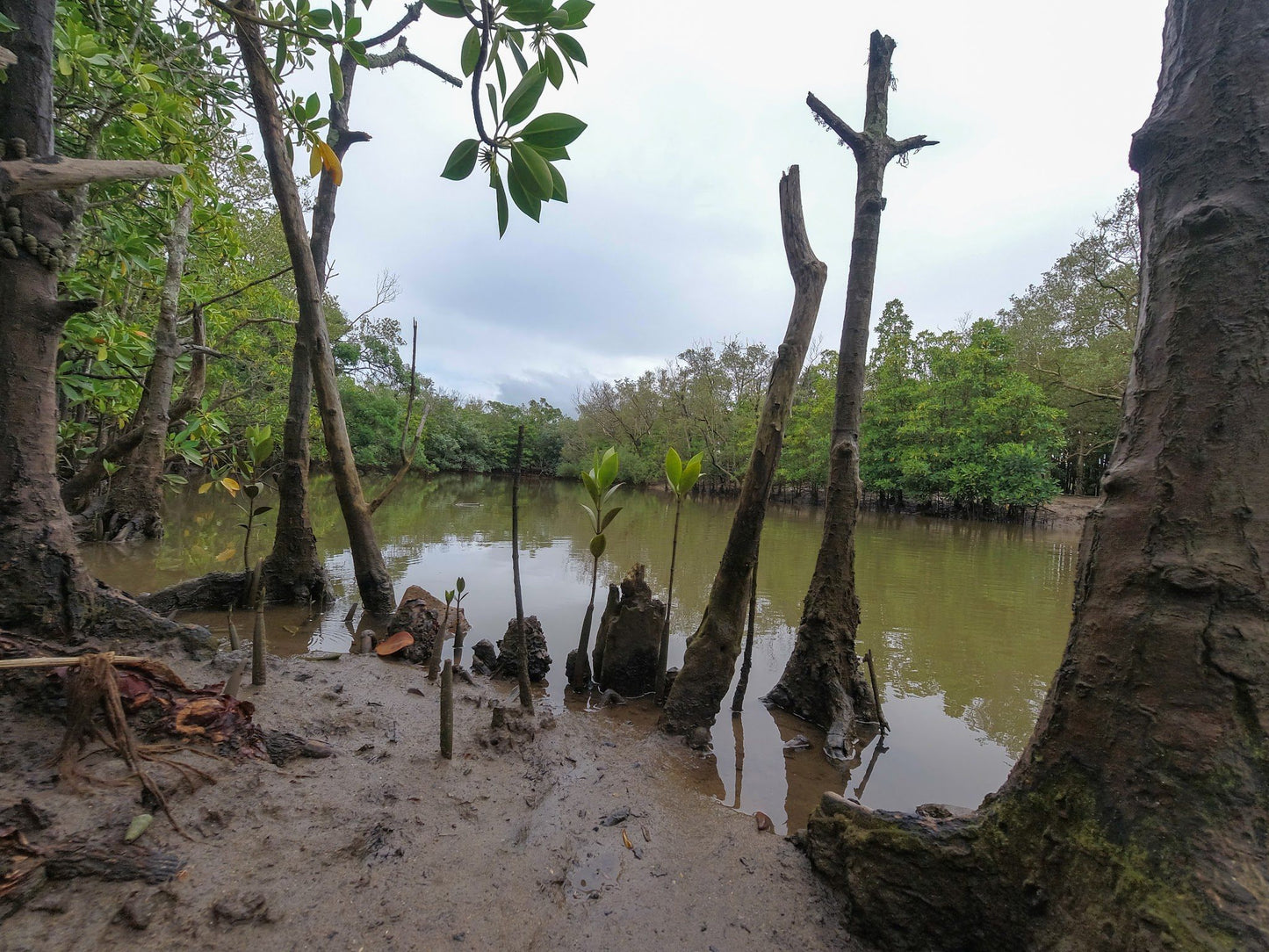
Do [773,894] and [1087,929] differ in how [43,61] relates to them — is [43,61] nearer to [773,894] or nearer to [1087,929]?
[773,894]

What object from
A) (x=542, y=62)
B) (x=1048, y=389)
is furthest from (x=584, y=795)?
(x=1048, y=389)

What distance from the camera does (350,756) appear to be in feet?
8.31

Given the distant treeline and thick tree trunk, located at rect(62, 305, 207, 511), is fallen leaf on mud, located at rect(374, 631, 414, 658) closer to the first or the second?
thick tree trunk, located at rect(62, 305, 207, 511)

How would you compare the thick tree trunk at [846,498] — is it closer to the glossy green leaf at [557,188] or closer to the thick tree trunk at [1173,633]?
the thick tree trunk at [1173,633]

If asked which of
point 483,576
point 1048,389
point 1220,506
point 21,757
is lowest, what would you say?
point 483,576

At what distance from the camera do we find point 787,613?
664cm

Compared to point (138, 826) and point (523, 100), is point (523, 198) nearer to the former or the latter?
point (523, 100)

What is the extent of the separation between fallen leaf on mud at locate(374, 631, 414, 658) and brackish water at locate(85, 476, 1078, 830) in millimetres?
575

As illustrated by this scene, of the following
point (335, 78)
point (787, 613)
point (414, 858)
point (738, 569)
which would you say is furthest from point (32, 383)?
point (787, 613)

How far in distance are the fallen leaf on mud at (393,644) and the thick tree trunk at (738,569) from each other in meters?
2.35

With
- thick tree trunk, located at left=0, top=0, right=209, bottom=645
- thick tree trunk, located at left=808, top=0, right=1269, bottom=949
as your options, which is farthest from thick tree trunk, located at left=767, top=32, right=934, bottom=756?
thick tree trunk, located at left=0, top=0, right=209, bottom=645

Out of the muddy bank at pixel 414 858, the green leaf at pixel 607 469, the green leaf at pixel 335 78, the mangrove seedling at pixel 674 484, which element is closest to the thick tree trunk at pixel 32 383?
the muddy bank at pixel 414 858

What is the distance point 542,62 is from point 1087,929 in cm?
228

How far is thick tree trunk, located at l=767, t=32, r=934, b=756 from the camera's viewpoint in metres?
3.70
